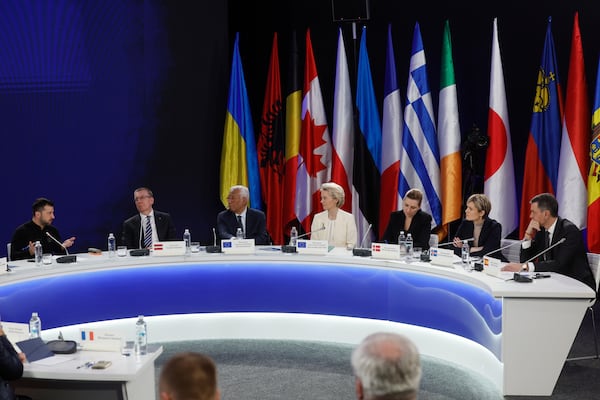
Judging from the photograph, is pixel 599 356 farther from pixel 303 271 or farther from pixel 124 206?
pixel 124 206

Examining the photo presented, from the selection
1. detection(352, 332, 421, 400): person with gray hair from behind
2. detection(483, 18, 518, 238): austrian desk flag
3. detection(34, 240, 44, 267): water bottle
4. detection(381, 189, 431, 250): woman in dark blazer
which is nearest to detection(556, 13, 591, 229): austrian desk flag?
detection(483, 18, 518, 238): austrian desk flag

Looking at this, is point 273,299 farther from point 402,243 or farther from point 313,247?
point 402,243

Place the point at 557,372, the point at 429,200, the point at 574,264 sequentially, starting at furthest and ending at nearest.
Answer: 1. the point at 429,200
2. the point at 574,264
3. the point at 557,372

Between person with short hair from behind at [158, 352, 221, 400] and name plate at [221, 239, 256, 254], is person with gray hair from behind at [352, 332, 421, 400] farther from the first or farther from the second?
name plate at [221, 239, 256, 254]

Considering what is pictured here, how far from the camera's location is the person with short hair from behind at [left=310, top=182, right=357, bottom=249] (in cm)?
633

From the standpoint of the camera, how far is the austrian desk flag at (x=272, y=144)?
793 cm

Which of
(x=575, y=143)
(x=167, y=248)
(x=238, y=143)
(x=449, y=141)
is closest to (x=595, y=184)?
(x=575, y=143)

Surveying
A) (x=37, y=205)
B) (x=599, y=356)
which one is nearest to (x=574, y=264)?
(x=599, y=356)

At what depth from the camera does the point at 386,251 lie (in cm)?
572

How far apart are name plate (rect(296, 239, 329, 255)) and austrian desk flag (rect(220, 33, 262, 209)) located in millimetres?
1986

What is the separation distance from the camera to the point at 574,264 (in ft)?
16.9

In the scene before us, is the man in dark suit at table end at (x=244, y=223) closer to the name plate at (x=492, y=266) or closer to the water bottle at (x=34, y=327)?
the name plate at (x=492, y=266)

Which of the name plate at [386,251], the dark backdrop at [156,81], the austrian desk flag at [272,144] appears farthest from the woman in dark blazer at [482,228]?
the austrian desk flag at [272,144]

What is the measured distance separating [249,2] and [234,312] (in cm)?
391
